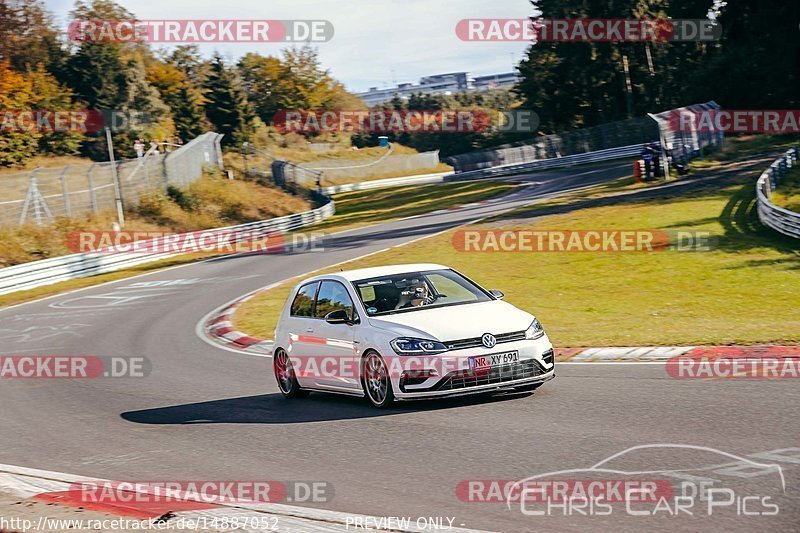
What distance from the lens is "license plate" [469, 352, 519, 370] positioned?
32.8 ft

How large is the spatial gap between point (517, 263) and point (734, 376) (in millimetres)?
18498

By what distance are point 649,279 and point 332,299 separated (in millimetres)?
14044

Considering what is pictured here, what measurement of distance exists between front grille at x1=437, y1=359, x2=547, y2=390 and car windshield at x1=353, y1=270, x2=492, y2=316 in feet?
4.21

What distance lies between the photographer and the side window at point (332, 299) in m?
11.5

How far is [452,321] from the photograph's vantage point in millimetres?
10406

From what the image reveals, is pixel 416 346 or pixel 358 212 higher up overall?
pixel 416 346

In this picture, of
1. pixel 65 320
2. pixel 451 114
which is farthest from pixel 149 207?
pixel 451 114

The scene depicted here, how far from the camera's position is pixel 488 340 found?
33.1ft

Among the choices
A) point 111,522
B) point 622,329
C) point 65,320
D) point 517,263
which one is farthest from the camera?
point 517,263

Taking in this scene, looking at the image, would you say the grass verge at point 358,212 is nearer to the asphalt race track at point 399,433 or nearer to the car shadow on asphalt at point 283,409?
the asphalt race track at point 399,433

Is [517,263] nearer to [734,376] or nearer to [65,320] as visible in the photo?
[65,320]

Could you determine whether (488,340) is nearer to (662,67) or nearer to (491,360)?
(491,360)
